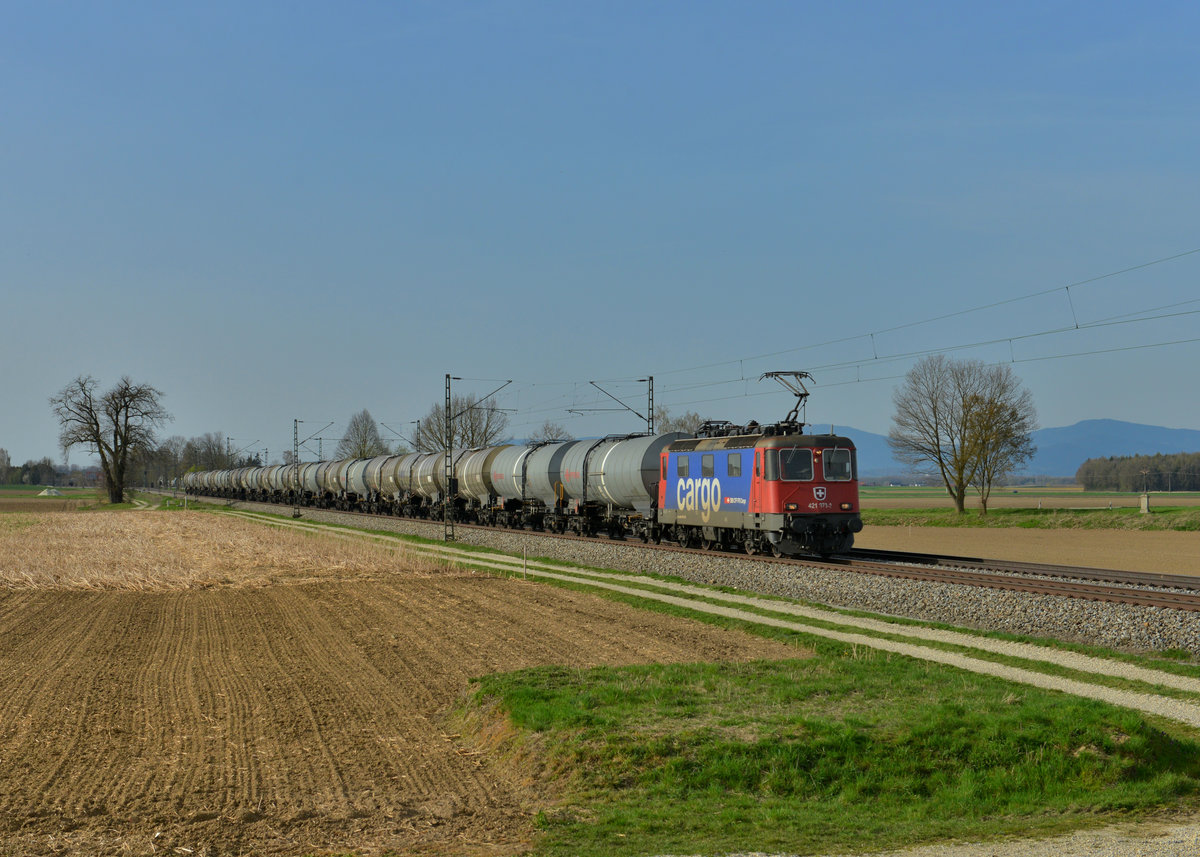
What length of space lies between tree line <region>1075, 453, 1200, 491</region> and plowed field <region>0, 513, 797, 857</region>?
138 m

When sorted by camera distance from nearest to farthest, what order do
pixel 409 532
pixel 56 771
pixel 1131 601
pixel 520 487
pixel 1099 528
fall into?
pixel 56 771 → pixel 1131 601 → pixel 520 487 → pixel 409 532 → pixel 1099 528

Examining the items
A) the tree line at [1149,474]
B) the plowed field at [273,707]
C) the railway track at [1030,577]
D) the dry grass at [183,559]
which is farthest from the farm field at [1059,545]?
the tree line at [1149,474]

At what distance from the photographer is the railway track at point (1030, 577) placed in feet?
64.2

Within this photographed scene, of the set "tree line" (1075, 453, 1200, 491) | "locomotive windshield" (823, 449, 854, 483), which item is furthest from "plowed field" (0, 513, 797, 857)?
"tree line" (1075, 453, 1200, 491)

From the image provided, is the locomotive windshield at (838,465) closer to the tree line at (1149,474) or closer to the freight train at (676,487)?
the freight train at (676,487)

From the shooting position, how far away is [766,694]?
45.7ft

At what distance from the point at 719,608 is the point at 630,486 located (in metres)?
14.9

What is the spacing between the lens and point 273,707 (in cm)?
1434

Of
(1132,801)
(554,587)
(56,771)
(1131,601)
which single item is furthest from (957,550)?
(56,771)

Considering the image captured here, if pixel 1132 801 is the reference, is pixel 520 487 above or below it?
above

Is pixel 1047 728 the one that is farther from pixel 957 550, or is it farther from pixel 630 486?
pixel 957 550

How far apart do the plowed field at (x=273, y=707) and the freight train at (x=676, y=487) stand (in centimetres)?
661

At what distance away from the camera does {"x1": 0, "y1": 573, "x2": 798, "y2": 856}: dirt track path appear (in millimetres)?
9727

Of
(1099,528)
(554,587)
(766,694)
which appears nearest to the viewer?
(766,694)
